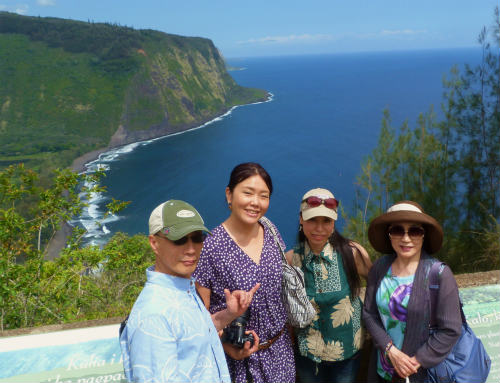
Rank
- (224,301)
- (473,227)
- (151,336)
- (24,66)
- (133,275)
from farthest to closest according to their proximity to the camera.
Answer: (24,66) < (133,275) < (473,227) < (224,301) < (151,336)

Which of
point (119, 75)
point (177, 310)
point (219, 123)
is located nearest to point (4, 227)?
point (177, 310)

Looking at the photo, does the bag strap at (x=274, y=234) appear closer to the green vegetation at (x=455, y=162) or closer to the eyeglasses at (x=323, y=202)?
the eyeglasses at (x=323, y=202)

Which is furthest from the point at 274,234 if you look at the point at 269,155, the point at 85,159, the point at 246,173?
the point at 85,159

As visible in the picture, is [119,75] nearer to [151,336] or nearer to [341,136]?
[341,136]

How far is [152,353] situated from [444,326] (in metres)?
1.35

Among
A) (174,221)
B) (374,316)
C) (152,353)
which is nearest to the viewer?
(152,353)

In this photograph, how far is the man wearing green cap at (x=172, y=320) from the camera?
4.69ft

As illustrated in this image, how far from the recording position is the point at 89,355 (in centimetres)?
239

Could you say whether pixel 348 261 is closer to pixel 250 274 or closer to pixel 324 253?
pixel 324 253

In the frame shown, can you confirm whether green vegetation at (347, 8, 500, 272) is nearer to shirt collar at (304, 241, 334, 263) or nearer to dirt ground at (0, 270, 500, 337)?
dirt ground at (0, 270, 500, 337)

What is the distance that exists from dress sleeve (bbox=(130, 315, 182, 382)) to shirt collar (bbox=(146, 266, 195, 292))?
0.16 meters

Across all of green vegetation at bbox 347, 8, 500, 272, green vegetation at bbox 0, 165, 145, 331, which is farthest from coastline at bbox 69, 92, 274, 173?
green vegetation at bbox 0, 165, 145, 331

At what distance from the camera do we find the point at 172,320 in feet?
4.90

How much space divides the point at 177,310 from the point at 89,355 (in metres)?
1.22
